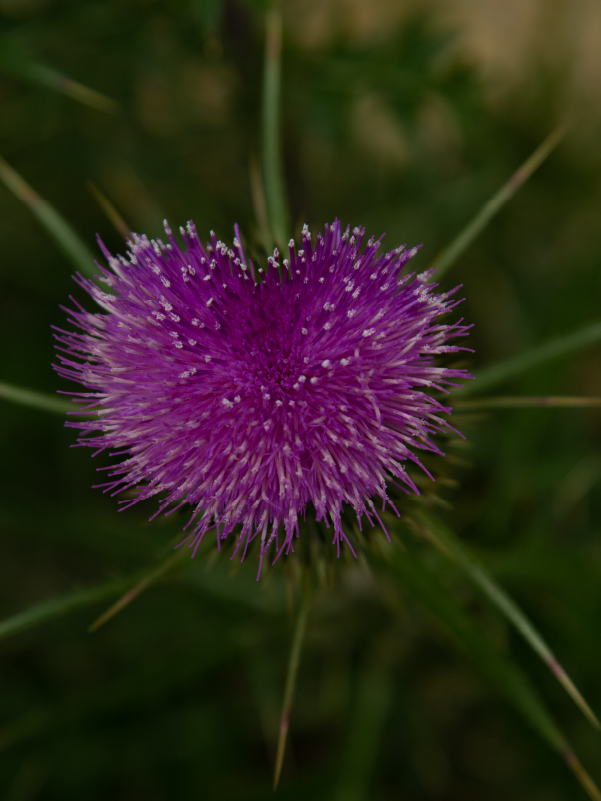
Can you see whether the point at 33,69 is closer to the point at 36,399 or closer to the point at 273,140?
the point at 273,140

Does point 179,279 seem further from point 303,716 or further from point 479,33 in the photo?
point 479,33

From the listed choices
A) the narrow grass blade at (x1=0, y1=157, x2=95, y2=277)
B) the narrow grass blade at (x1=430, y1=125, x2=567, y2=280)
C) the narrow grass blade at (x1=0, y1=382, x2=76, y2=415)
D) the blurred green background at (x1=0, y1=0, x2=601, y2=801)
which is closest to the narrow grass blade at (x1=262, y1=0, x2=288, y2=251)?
the blurred green background at (x1=0, y1=0, x2=601, y2=801)

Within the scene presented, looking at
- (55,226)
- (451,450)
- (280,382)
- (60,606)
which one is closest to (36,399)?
(55,226)

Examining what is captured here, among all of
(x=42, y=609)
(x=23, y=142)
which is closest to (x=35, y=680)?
(x=42, y=609)

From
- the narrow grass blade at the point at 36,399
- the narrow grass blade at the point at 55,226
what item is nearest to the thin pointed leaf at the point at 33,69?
the narrow grass blade at the point at 55,226

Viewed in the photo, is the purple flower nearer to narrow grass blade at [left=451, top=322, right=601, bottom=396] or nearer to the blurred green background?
narrow grass blade at [left=451, top=322, right=601, bottom=396]

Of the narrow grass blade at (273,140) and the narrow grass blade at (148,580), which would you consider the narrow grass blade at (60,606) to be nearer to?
the narrow grass blade at (148,580)
